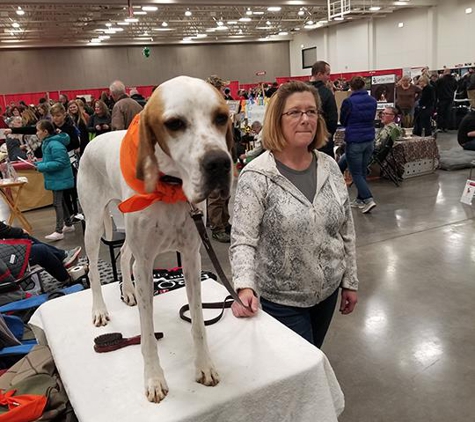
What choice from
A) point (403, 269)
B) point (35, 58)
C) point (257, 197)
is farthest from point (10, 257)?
point (35, 58)

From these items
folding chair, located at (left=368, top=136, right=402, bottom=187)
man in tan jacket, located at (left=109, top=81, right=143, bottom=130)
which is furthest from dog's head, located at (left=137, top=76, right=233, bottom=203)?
folding chair, located at (left=368, top=136, right=402, bottom=187)

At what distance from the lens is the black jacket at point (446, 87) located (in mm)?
12695

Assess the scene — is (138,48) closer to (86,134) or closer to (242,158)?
(86,134)

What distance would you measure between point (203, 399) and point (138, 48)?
90.2 ft

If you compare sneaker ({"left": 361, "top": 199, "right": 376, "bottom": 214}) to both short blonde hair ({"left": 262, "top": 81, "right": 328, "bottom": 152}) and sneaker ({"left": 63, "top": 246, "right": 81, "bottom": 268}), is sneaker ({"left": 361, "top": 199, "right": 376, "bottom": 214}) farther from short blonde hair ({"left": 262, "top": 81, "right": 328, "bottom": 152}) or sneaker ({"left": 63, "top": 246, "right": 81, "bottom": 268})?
short blonde hair ({"left": 262, "top": 81, "right": 328, "bottom": 152})

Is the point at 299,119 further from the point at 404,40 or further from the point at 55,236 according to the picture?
the point at 404,40

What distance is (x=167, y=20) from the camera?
20.9 meters

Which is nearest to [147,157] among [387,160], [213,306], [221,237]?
[213,306]

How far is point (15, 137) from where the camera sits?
891 cm

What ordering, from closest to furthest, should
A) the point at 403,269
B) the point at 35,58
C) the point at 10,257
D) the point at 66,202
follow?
the point at 10,257
the point at 403,269
the point at 66,202
the point at 35,58

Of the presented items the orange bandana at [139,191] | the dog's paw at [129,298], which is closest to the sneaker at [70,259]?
the dog's paw at [129,298]

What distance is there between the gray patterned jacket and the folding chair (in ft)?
20.0

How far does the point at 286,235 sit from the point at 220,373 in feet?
1.95

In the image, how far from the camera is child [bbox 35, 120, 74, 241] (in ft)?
18.8
